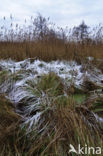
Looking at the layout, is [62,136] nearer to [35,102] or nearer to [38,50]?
[35,102]

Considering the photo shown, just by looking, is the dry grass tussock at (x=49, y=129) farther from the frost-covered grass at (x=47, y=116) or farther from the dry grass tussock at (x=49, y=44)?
the dry grass tussock at (x=49, y=44)

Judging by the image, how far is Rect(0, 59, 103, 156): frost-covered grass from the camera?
984 mm

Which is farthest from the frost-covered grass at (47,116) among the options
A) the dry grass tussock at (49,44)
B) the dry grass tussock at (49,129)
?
the dry grass tussock at (49,44)

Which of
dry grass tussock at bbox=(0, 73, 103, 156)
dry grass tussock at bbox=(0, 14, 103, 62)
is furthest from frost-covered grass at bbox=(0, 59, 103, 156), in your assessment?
dry grass tussock at bbox=(0, 14, 103, 62)

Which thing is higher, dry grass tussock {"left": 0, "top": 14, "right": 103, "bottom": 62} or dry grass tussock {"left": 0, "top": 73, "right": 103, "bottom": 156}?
dry grass tussock {"left": 0, "top": 14, "right": 103, "bottom": 62}

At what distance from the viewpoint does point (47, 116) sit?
1.26 metres

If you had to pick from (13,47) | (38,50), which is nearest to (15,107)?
(38,50)

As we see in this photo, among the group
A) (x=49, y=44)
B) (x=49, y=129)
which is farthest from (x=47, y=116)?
(x=49, y=44)

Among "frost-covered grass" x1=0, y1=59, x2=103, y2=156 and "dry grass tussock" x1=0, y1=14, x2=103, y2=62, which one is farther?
"dry grass tussock" x1=0, y1=14, x2=103, y2=62

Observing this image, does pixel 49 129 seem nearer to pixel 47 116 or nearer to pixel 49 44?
pixel 47 116

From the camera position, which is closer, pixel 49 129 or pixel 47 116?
pixel 49 129

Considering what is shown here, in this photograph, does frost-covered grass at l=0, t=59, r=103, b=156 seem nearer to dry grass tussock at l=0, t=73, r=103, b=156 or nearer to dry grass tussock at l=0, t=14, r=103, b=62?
dry grass tussock at l=0, t=73, r=103, b=156

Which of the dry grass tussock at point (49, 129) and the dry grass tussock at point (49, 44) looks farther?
the dry grass tussock at point (49, 44)

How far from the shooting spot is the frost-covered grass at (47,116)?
0.98 m
